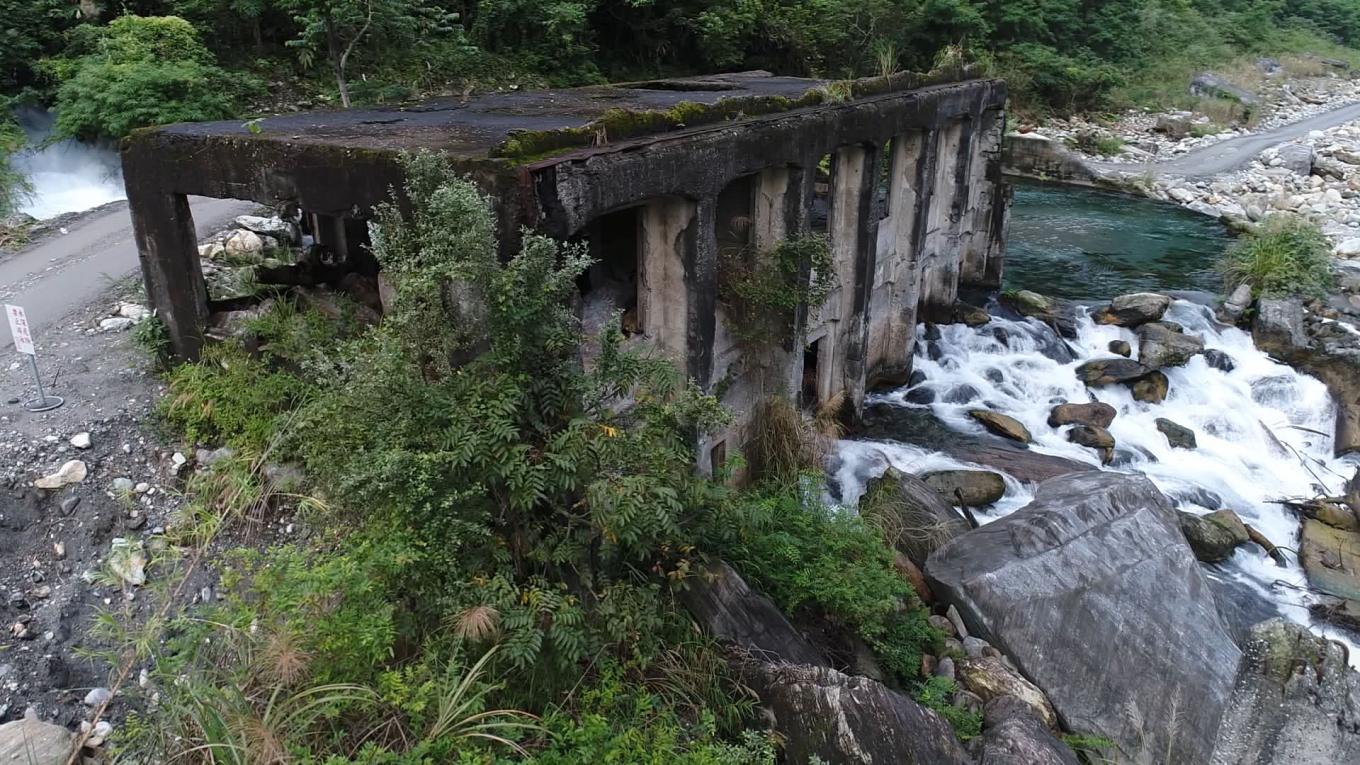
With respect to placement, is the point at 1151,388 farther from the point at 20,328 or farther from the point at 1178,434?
the point at 20,328

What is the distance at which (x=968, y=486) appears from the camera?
1070 centimetres

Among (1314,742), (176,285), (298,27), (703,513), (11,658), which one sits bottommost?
(1314,742)

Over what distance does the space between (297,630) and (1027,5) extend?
107 ft

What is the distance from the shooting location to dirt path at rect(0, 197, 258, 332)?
33.4ft

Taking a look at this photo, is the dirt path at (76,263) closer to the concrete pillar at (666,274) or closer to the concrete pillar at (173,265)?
the concrete pillar at (173,265)

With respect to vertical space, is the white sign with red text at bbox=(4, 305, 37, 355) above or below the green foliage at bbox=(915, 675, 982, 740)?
above

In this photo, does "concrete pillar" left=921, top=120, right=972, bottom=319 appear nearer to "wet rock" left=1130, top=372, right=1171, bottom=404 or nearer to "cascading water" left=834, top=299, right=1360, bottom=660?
"cascading water" left=834, top=299, right=1360, bottom=660

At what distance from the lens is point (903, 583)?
7.38 meters

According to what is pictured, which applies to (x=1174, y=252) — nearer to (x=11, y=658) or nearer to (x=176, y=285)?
(x=176, y=285)

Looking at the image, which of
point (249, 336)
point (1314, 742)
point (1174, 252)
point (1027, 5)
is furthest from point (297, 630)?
point (1027, 5)

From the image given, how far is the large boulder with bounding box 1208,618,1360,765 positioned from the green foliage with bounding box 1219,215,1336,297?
1064 centimetres

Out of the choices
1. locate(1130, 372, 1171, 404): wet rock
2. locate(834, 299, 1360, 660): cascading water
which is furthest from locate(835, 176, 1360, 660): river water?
locate(1130, 372, 1171, 404): wet rock

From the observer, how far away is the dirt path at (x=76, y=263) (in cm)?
1020

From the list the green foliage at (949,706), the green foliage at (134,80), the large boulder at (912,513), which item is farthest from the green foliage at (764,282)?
the green foliage at (134,80)
